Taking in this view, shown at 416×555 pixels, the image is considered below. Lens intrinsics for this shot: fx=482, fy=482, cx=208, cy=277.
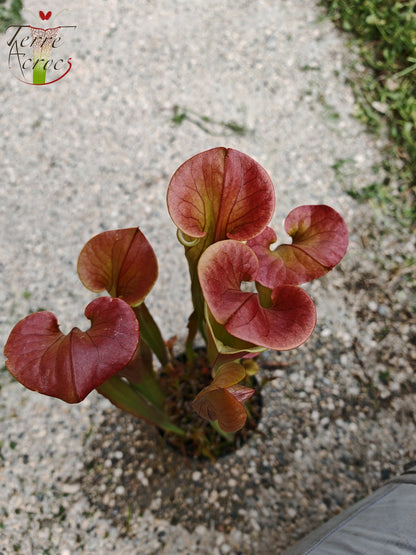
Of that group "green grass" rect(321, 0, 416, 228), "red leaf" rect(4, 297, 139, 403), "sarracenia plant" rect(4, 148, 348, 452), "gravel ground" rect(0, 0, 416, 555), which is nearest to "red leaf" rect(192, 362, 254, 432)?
"sarracenia plant" rect(4, 148, 348, 452)

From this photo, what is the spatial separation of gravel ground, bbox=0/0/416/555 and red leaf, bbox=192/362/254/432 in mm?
538

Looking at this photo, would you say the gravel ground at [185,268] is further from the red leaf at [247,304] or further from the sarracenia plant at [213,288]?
the red leaf at [247,304]

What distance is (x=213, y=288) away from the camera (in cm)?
67

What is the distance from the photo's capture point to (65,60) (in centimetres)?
185

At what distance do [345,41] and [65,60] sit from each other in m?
1.13

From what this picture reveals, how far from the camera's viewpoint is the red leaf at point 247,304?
0.64 metres

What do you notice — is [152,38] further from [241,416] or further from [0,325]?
[241,416]

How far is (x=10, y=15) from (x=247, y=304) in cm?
179

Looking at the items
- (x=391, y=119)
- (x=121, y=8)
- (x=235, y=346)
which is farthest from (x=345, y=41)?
(x=235, y=346)

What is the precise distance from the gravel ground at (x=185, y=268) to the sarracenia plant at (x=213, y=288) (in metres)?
0.49

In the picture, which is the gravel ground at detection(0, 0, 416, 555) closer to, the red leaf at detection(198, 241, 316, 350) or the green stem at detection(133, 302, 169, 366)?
the green stem at detection(133, 302, 169, 366)

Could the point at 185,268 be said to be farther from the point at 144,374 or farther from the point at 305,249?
the point at 305,249

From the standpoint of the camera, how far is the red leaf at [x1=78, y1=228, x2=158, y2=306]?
78cm

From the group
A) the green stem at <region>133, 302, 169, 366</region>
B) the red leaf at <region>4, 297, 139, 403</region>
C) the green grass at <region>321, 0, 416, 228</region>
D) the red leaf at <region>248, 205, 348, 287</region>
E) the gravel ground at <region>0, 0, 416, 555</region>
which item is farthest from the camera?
the green grass at <region>321, 0, 416, 228</region>
